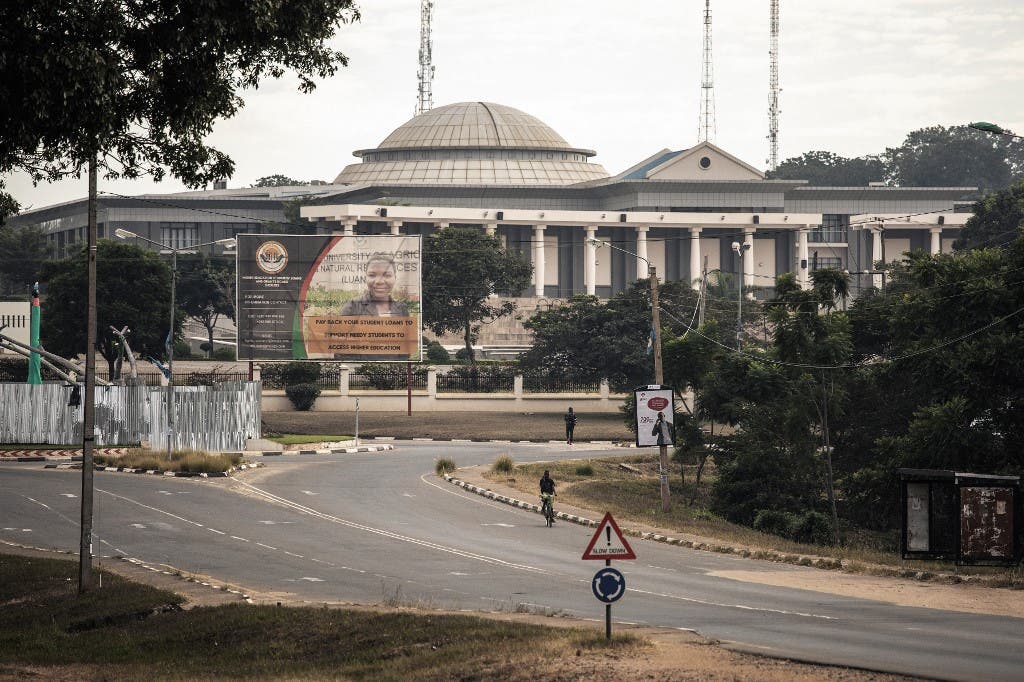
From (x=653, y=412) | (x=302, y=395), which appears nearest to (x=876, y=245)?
(x=302, y=395)

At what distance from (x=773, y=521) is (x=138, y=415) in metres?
28.3

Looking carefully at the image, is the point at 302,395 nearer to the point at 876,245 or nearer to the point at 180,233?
the point at 180,233

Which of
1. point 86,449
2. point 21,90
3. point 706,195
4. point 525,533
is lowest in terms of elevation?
point 525,533

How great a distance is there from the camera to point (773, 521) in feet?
149

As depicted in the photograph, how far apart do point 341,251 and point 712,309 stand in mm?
31992

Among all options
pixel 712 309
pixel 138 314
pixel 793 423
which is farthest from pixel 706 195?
pixel 793 423

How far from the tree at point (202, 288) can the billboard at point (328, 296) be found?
45.4 m

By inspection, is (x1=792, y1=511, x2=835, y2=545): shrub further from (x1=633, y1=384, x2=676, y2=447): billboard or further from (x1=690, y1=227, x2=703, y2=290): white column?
(x1=690, y1=227, x2=703, y2=290): white column

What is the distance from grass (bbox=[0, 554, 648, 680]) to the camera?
1950 cm

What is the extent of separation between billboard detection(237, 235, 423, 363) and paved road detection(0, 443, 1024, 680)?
13934 millimetres

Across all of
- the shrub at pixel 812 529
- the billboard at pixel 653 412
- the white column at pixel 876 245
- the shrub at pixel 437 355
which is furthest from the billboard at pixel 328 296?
the white column at pixel 876 245

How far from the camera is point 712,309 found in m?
90.1

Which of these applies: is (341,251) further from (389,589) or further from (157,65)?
(157,65)

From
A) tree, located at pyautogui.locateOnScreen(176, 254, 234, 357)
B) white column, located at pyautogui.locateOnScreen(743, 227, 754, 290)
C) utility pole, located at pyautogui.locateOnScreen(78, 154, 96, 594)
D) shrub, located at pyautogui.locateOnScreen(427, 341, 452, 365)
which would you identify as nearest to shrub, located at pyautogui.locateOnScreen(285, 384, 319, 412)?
shrub, located at pyautogui.locateOnScreen(427, 341, 452, 365)
